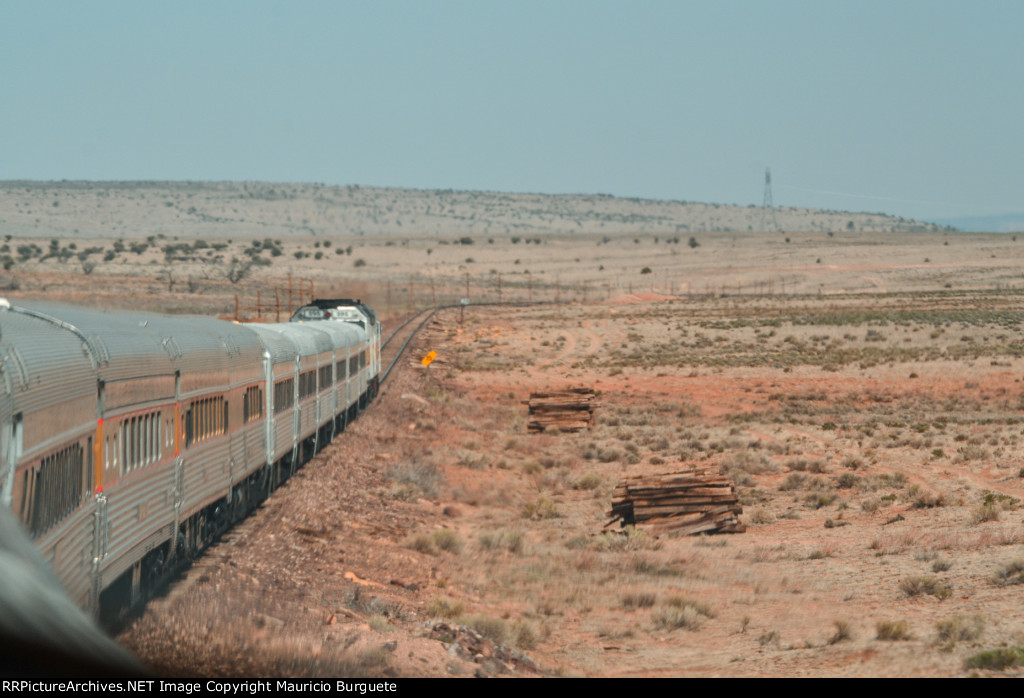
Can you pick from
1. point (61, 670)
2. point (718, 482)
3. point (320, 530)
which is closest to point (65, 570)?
point (61, 670)

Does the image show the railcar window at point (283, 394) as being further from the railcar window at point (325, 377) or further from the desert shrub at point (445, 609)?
the desert shrub at point (445, 609)

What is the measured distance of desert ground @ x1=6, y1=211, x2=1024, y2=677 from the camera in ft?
34.0

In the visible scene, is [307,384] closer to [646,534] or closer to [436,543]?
[436,543]

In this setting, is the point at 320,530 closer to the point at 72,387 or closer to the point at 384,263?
the point at 72,387

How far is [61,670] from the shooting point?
4527mm

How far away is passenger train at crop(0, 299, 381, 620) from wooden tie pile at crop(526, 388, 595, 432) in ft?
52.7

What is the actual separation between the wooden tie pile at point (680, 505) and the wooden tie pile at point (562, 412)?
1322 cm

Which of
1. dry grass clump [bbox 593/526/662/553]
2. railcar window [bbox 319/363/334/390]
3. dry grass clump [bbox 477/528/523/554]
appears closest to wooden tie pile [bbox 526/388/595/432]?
railcar window [bbox 319/363/334/390]

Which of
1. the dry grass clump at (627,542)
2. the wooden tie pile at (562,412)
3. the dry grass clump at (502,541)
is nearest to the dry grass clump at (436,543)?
the dry grass clump at (502,541)

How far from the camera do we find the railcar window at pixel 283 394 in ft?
58.3

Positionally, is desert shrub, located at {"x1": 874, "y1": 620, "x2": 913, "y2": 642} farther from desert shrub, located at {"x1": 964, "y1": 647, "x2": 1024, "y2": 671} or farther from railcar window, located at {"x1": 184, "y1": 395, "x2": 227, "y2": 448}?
railcar window, located at {"x1": 184, "y1": 395, "x2": 227, "y2": 448}

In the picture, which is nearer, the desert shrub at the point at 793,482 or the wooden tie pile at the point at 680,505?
the wooden tie pile at the point at 680,505

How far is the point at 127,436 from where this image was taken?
9.42 m

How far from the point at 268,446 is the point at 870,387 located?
30947 millimetres
